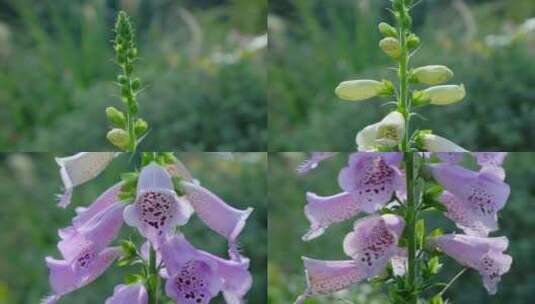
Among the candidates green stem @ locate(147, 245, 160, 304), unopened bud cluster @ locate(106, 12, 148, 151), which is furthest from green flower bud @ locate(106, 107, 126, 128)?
green stem @ locate(147, 245, 160, 304)

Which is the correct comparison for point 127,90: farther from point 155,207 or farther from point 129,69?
point 155,207

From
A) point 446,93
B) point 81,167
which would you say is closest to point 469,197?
point 446,93

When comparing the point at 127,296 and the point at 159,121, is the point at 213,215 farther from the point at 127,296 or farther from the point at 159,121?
the point at 159,121

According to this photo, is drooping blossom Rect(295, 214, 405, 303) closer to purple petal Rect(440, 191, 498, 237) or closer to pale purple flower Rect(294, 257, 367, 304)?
pale purple flower Rect(294, 257, 367, 304)

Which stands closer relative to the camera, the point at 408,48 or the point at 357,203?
the point at 357,203

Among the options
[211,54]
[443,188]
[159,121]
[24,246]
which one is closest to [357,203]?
[443,188]

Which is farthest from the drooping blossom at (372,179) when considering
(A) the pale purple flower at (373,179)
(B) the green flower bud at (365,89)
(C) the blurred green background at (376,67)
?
(C) the blurred green background at (376,67)
